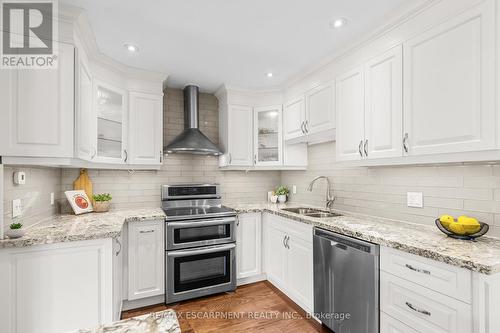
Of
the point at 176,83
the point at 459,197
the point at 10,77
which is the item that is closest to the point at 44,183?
the point at 10,77

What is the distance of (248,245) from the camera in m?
3.10

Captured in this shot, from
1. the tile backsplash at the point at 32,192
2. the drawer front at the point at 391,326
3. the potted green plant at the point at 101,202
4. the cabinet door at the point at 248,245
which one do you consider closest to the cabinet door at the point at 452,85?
the drawer front at the point at 391,326

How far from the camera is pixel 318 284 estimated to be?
7.29 ft

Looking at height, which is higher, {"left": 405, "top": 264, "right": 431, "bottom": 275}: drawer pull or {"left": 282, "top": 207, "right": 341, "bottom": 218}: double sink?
{"left": 282, "top": 207, "right": 341, "bottom": 218}: double sink

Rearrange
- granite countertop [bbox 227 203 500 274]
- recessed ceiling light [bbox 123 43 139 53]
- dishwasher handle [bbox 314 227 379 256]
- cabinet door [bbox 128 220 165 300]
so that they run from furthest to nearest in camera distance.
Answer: cabinet door [bbox 128 220 165 300] → recessed ceiling light [bbox 123 43 139 53] → dishwasher handle [bbox 314 227 379 256] → granite countertop [bbox 227 203 500 274]

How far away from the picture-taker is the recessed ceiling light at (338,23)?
1963 mm

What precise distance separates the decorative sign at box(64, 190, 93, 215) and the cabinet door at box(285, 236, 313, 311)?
2.10 metres

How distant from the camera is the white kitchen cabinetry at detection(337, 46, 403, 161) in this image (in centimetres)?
190

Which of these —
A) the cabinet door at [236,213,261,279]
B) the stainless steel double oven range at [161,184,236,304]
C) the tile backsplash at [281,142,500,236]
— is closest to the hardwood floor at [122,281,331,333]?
the stainless steel double oven range at [161,184,236,304]

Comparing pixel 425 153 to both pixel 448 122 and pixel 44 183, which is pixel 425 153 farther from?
pixel 44 183

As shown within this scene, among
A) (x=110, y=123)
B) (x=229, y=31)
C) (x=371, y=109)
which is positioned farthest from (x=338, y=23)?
(x=110, y=123)

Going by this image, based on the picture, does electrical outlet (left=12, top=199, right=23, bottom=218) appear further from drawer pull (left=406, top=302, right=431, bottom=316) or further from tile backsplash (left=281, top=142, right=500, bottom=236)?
tile backsplash (left=281, top=142, right=500, bottom=236)

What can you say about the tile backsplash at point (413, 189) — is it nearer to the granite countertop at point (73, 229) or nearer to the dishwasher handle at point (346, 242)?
the dishwasher handle at point (346, 242)

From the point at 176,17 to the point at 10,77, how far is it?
1.15 meters
